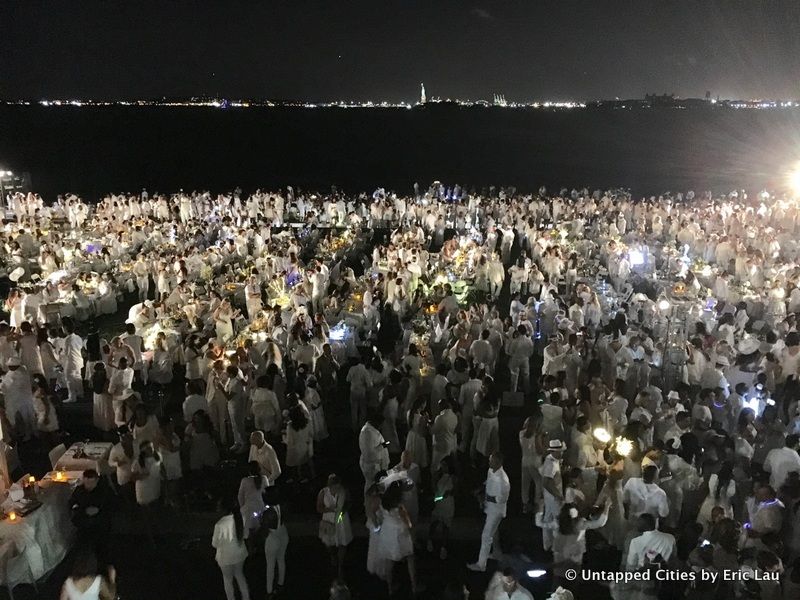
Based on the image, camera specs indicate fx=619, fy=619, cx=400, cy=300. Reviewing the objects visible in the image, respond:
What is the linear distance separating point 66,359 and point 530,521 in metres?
8.03

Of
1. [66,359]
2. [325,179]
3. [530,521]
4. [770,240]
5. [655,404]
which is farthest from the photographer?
[325,179]

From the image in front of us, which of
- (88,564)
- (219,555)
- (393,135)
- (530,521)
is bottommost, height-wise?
(530,521)

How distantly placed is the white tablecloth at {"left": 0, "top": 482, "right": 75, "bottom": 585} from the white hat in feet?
32.9

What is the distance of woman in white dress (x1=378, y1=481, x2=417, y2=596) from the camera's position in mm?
5777

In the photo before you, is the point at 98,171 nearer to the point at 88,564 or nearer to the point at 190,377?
the point at 190,377

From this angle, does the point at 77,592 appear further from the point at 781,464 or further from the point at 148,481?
the point at 781,464

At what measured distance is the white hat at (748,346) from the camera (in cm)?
1023

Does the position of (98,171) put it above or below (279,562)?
above

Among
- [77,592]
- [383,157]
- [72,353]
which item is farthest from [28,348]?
[383,157]

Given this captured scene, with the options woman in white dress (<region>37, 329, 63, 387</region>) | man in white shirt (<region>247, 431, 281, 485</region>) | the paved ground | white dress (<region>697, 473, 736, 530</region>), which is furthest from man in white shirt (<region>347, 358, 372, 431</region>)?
woman in white dress (<region>37, 329, 63, 387</region>)

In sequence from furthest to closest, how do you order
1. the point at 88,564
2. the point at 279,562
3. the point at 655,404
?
1. the point at 655,404
2. the point at 279,562
3. the point at 88,564

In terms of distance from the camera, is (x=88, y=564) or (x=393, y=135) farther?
(x=393, y=135)

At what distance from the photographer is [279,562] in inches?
260

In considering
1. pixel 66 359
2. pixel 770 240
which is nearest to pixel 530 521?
pixel 66 359
